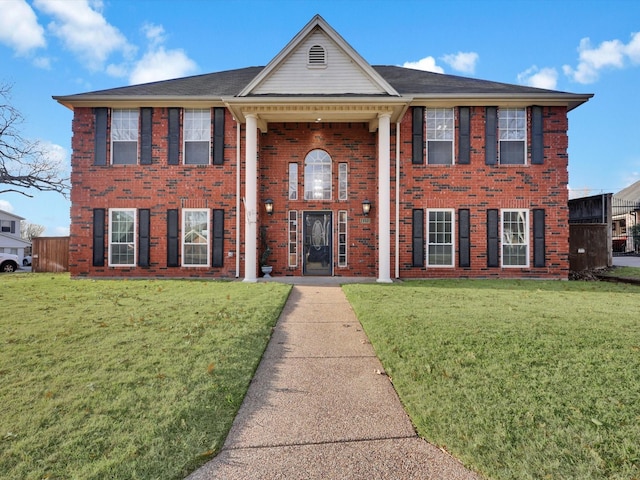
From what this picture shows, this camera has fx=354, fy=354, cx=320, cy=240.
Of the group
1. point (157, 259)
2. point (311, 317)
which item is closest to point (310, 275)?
point (157, 259)

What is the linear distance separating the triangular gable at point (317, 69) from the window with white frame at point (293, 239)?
3802 mm

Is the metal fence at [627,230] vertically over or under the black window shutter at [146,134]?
under

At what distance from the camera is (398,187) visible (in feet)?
36.2

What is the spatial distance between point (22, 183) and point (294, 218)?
1969cm

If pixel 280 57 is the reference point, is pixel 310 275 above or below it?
below

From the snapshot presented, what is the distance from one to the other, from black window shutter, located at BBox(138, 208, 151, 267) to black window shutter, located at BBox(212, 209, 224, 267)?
208cm

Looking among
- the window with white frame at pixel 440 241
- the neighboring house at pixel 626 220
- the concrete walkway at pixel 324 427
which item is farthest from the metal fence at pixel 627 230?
the concrete walkway at pixel 324 427

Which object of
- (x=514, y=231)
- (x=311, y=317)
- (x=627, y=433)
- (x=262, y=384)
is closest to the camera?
(x=627, y=433)

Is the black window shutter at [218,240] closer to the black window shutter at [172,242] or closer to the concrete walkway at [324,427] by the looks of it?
the black window shutter at [172,242]

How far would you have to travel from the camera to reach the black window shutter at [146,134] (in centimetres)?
1120

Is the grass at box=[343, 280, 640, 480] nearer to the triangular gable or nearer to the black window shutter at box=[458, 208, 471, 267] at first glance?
the black window shutter at box=[458, 208, 471, 267]

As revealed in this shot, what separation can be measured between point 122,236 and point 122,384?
30.7 ft

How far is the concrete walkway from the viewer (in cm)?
217

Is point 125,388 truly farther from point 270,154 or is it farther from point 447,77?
point 447,77
